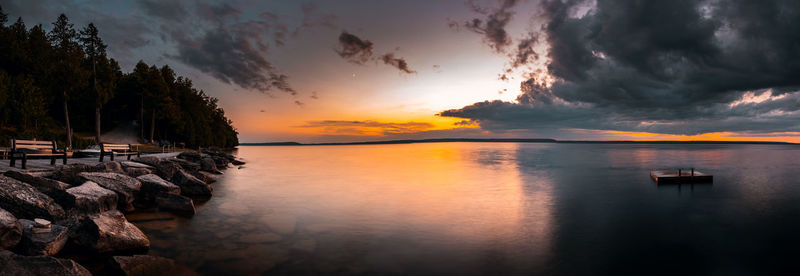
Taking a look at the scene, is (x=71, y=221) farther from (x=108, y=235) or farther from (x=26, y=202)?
(x=26, y=202)

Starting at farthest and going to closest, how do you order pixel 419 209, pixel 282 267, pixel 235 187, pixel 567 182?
pixel 567 182 < pixel 235 187 < pixel 419 209 < pixel 282 267

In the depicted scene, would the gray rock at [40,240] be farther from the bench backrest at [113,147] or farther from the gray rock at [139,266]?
the bench backrest at [113,147]

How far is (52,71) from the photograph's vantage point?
145 ft

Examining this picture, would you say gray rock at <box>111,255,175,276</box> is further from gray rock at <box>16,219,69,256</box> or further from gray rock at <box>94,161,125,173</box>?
gray rock at <box>94,161,125,173</box>

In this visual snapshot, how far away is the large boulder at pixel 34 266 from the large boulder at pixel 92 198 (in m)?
5.44

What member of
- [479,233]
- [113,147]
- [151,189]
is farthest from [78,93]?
[479,233]

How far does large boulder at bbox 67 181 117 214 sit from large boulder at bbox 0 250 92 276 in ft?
17.8

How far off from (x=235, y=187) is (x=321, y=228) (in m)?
14.3

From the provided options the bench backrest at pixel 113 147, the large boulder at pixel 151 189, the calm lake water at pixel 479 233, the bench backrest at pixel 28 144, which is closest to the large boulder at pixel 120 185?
the large boulder at pixel 151 189

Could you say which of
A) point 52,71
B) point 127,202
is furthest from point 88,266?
point 52,71

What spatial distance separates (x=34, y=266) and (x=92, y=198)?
6.67 meters

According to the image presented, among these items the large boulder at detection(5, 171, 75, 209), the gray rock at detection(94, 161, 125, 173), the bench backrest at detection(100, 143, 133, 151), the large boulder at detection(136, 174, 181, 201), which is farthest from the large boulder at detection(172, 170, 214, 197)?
the bench backrest at detection(100, 143, 133, 151)

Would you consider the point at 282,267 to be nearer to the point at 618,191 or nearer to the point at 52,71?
the point at 618,191

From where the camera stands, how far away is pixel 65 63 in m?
44.5
